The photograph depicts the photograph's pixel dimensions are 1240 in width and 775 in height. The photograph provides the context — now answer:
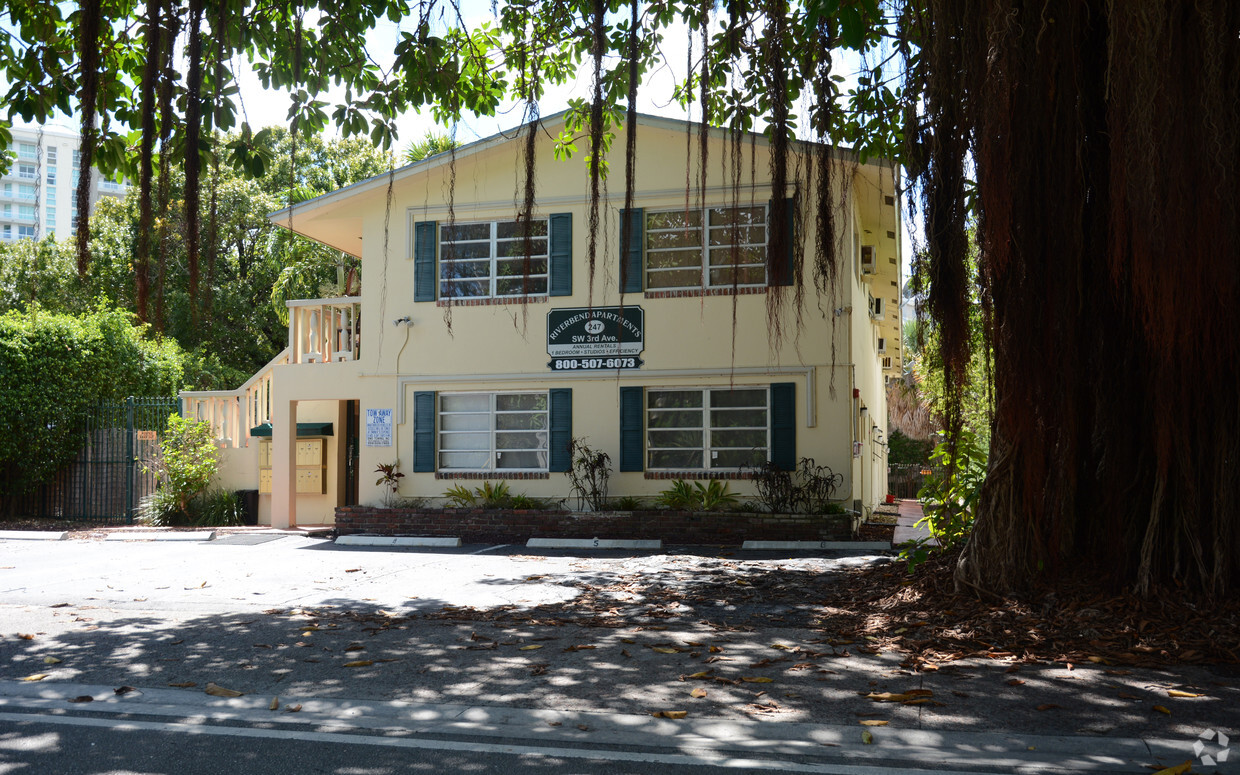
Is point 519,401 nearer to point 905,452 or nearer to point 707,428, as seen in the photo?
point 707,428

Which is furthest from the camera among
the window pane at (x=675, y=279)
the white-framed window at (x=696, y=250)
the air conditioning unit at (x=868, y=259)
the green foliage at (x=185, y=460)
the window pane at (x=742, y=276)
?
the air conditioning unit at (x=868, y=259)

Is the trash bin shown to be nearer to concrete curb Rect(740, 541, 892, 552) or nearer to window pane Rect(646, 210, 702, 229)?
window pane Rect(646, 210, 702, 229)

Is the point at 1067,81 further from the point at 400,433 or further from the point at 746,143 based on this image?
the point at 400,433

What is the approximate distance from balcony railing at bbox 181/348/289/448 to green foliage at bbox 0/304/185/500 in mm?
1699

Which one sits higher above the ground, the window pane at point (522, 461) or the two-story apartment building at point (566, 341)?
the two-story apartment building at point (566, 341)

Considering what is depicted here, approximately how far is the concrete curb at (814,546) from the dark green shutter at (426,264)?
7301 millimetres

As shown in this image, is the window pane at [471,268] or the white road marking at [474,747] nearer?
the white road marking at [474,747]

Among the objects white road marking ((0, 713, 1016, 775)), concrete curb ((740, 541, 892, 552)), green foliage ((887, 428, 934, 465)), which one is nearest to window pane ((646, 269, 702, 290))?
concrete curb ((740, 541, 892, 552))

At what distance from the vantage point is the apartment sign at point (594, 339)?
16.5 m

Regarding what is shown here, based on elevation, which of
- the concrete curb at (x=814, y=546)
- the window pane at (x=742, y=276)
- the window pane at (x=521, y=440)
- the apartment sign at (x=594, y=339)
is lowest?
the concrete curb at (x=814, y=546)

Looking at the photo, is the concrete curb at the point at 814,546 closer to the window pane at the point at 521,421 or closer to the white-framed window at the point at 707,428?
the white-framed window at the point at 707,428

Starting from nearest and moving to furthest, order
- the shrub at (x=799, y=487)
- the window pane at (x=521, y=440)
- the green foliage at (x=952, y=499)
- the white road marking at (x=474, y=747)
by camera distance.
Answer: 1. the white road marking at (x=474, y=747)
2. the green foliage at (x=952, y=499)
3. the shrub at (x=799, y=487)
4. the window pane at (x=521, y=440)

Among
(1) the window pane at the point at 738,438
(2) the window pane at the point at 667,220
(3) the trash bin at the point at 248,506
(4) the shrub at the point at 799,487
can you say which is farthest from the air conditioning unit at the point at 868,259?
(3) the trash bin at the point at 248,506

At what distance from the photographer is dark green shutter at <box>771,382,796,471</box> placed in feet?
51.6
